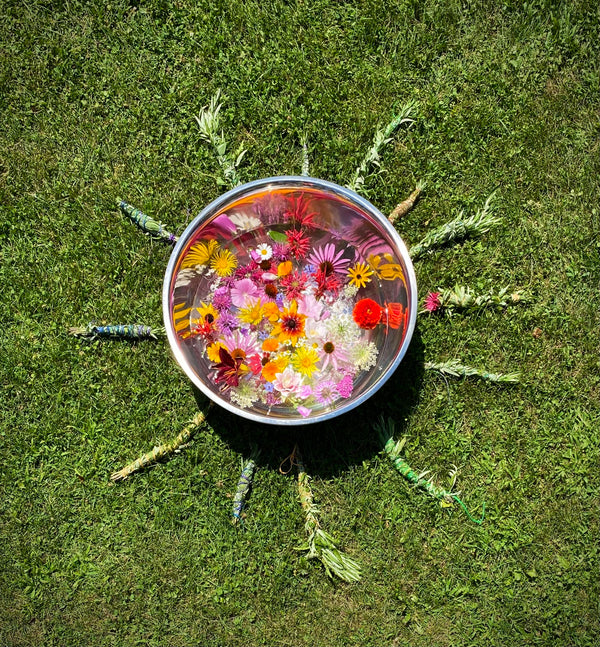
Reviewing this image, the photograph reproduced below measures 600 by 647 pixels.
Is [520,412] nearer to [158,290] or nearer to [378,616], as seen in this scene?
[378,616]

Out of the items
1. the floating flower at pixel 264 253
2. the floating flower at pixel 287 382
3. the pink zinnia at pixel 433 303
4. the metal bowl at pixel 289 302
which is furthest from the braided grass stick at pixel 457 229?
the floating flower at pixel 287 382

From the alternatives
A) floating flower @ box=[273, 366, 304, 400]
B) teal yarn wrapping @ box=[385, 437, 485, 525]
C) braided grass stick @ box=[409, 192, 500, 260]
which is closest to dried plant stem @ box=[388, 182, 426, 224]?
braided grass stick @ box=[409, 192, 500, 260]

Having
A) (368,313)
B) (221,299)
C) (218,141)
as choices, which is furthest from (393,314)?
(218,141)

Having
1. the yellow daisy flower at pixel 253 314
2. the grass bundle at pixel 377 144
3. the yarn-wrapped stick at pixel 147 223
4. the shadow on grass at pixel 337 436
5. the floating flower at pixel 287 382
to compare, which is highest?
the grass bundle at pixel 377 144

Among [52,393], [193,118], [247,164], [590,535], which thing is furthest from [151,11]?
[590,535]

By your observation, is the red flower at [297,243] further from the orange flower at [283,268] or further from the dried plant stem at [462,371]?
the dried plant stem at [462,371]

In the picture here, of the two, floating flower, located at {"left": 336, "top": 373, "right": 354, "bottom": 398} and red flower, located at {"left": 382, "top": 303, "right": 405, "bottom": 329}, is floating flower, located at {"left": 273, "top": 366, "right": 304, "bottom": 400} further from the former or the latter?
red flower, located at {"left": 382, "top": 303, "right": 405, "bottom": 329}
